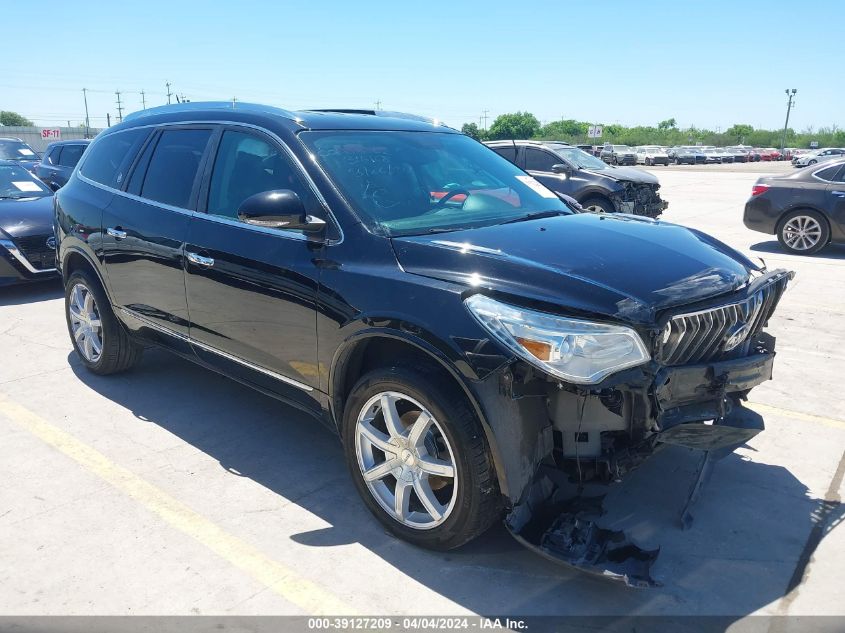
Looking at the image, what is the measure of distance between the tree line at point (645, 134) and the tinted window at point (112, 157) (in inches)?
3422

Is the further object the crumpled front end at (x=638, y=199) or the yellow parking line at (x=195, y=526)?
the crumpled front end at (x=638, y=199)

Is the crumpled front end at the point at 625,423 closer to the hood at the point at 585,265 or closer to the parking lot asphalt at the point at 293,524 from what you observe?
the hood at the point at 585,265

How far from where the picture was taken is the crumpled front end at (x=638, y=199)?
12.6 metres

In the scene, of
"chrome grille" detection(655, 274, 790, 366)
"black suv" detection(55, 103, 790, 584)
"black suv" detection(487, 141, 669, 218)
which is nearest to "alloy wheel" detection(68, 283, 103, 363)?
"black suv" detection(55, 103, 790, 584)

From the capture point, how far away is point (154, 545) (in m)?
3.25

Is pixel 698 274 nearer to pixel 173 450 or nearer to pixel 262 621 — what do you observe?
pixel 262 621

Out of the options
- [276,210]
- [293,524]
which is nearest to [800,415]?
[293,524]

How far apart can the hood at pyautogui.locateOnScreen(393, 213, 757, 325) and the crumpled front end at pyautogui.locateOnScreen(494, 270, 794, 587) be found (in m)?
0.13

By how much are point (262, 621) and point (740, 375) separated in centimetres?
222

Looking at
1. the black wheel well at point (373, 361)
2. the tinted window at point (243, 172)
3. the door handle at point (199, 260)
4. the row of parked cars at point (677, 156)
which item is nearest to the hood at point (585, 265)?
the black wheel well at point (373, 361)

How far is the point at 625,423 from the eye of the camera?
274cm

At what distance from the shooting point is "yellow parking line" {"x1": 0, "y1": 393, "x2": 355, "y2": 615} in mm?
2884

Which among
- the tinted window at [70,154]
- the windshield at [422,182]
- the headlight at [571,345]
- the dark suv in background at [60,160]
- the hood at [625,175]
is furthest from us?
the tinted window at [70,154]

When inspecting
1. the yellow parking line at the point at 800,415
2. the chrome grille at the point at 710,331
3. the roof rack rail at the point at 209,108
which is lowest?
the yellow parking line at the point at 800,415
